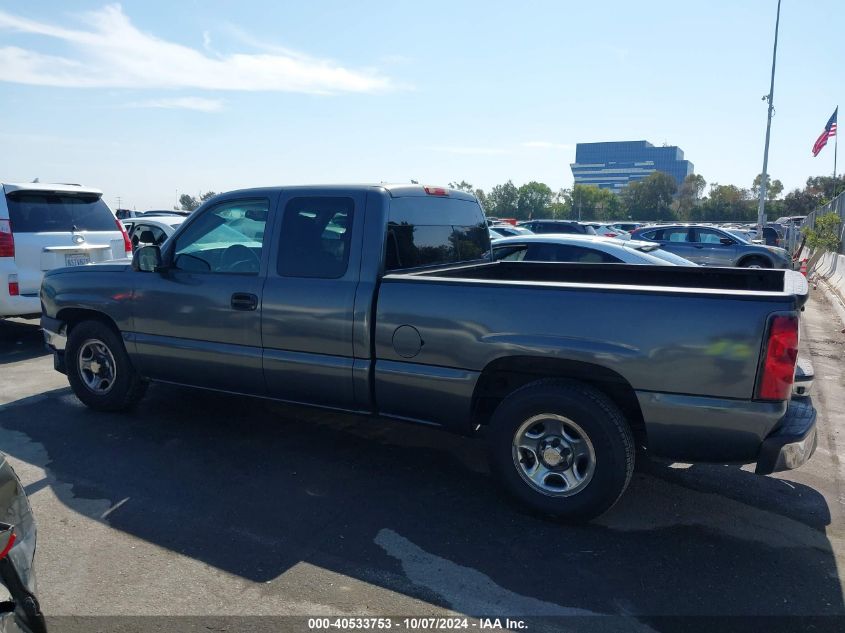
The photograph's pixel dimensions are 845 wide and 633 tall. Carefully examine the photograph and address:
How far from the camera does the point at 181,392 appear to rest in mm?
6562

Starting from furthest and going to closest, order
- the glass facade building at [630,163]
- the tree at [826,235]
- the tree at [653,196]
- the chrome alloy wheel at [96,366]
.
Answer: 1. the glass facade building at [630,163]
2. the tree at [653,196]
3. the tree at [826,235]
4. the chrome alloy wheel at [96,366]

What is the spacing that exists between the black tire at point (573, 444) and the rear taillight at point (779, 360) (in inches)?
30.2

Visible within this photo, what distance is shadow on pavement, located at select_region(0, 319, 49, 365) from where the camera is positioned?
8008 mm

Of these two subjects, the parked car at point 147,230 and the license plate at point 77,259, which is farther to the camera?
the parked car at point 147,230

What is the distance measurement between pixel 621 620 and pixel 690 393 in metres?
1.20

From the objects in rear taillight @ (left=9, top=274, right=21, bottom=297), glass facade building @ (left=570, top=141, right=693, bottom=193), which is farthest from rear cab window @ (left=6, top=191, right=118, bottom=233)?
glass facade building @ (left=570, top=141, right=693, bottom=193)

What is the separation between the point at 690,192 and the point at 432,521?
357 feet

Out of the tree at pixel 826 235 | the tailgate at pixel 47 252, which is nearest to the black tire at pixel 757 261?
the tree at pixel 826 235

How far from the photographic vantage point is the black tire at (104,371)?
5.54m

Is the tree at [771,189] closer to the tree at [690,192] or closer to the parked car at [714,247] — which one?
the tree at [690,192]

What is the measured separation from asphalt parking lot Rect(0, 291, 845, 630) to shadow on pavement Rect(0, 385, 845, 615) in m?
0.01

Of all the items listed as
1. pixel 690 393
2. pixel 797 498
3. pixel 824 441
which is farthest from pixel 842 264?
pixel 690 393

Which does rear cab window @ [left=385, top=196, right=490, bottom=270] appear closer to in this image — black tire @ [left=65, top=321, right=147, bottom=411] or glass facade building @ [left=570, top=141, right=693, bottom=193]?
black tire @ [left=65, top=321, right=147, bottom=411]

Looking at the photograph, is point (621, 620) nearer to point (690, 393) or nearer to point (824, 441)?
point (690, 393)
